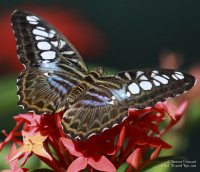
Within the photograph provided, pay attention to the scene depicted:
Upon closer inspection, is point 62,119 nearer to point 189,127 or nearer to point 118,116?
point 118,116

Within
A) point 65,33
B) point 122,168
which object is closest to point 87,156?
point 122,168

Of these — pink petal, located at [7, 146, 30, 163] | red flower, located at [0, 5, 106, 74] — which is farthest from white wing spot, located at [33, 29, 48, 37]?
red flower, located at [0, 5, 106, 74]

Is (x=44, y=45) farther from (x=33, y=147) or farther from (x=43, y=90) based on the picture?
(x=33, y=147)

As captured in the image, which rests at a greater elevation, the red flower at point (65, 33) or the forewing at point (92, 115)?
the forewing at point (92, 115)

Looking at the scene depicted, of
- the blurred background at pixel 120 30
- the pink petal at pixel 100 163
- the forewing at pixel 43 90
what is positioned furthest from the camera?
the blurred background at pixel 120 30

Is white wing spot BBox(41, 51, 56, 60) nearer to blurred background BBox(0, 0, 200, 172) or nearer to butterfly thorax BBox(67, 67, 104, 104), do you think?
butterfly thorax BBox(67, 67, 104, 104)

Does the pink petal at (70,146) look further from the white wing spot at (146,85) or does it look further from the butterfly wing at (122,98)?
the white wing spot at (146,85)

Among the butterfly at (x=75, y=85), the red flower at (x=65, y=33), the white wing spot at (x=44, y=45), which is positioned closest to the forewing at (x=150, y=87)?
the butterfly at (x=75, y=85)
